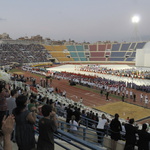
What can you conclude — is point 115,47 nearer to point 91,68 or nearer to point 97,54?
point 97,54

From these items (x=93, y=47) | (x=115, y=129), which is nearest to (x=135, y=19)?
(x=93, y=47)

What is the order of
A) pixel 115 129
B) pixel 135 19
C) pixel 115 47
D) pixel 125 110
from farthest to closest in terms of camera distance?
pixel 135 19 → pixel 115 47 → pixel 125 110 → pixel 115 129

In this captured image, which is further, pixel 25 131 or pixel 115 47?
pixel 115 47

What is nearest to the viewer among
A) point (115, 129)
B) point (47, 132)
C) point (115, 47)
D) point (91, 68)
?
point (47, 132)

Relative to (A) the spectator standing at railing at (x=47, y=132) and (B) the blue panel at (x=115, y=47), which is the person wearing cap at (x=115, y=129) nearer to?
(A) the spectator standing at railing at (x=47, y=132)

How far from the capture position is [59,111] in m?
11.3

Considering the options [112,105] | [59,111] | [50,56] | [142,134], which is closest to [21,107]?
[142,134]

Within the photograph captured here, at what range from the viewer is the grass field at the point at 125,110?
1670cm

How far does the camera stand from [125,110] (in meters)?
18.1

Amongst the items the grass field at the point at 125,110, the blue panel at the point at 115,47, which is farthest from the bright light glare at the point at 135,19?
the grass field at the point at 125,110

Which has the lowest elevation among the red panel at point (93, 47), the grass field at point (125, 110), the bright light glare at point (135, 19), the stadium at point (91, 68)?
the grass field at point (125, 110)

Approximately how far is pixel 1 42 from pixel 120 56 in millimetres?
48978

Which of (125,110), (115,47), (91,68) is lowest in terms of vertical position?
(125,110)

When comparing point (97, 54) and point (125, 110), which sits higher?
point (97, 54)
